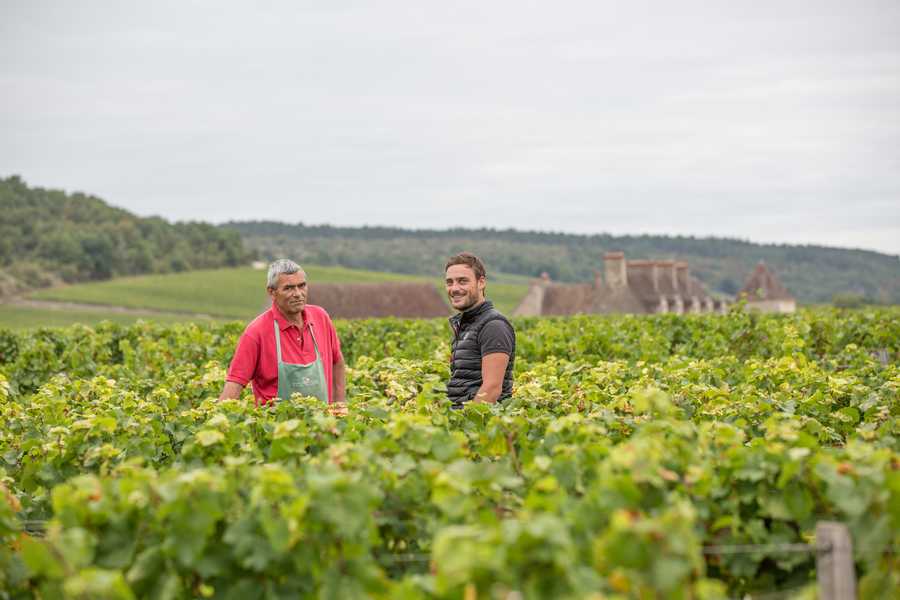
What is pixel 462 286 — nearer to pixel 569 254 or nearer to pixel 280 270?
pixel 280 270

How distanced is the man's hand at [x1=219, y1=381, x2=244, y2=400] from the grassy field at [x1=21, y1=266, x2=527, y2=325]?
253 ft

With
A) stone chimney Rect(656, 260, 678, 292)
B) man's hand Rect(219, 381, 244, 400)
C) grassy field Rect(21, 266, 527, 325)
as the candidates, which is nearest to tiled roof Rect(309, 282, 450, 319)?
stone chimney Rect(656, 260, 678, 292)

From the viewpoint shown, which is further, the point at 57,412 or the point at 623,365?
the point at 623,365

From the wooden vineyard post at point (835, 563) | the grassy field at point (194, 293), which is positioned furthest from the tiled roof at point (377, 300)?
the wooden vineyard post at point (835, 563)

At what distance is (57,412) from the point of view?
7.08 m

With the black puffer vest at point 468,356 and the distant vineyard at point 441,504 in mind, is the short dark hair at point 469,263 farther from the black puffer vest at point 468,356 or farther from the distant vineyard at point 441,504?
the distant vineyard at point 441,504

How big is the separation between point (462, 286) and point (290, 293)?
4.00 feet

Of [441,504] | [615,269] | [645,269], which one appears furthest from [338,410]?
[645,269]

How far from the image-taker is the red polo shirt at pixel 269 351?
23.9ft

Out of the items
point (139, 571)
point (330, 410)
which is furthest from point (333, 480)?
point (330, 410)

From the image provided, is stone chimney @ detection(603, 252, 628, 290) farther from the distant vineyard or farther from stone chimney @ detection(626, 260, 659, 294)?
the distant vineyard

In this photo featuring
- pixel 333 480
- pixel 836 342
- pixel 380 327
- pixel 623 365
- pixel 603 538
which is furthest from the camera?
pixel 380 327

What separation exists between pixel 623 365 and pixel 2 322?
6933 centimetres

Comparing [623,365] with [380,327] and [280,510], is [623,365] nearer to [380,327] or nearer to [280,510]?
[280,510]
